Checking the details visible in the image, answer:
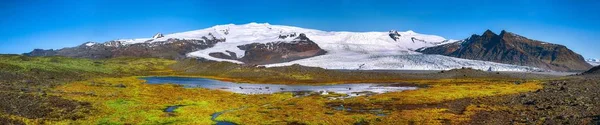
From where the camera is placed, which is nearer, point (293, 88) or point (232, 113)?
Answer: point (232, 113)

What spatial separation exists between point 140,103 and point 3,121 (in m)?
19.5

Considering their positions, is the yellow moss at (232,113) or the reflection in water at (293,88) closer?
the yellow moss at (232,113)

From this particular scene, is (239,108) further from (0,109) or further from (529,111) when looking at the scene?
(529,111)

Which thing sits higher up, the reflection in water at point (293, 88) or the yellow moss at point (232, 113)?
the reflection in water at point (293, 88)

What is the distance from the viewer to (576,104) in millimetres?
47906

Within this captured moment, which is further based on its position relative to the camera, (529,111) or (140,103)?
(140,103)

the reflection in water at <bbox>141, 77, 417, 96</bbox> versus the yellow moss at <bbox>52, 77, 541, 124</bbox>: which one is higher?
the reflection in water at <bbox>141, 77, 417, 96</bbox>

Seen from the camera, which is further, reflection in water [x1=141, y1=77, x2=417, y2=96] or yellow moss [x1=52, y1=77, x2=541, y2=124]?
reflection in water [x1=141, y1=77, x2=417, y2=96]

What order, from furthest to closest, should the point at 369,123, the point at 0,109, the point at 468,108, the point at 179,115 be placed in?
the point at 468,108 < the point at 179,115 < the point at 369,123 < the point at 0,109

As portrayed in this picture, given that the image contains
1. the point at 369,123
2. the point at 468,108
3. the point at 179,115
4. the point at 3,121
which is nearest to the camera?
the point at 3,121

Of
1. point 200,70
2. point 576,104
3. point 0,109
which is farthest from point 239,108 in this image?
point 200,70

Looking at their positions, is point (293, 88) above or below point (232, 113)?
above

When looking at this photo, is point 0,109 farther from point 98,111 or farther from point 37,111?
point 98,111

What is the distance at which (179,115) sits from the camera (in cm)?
4656
